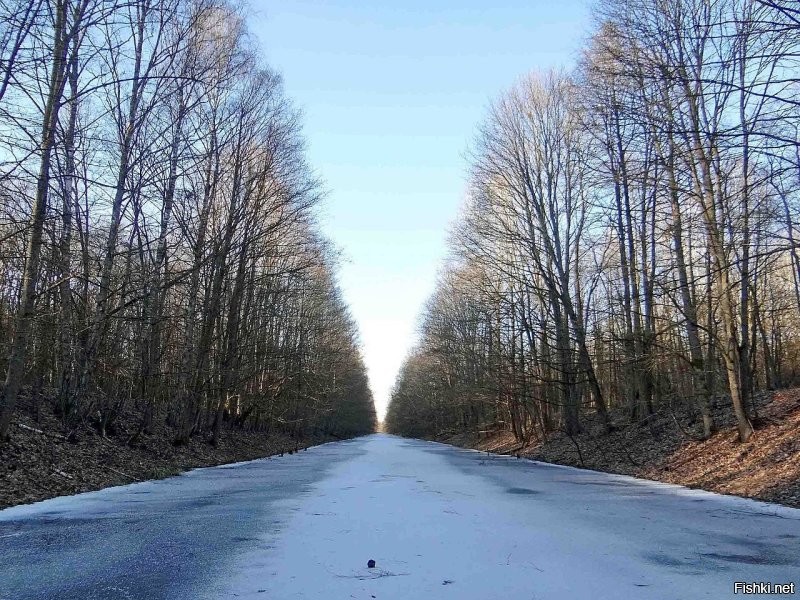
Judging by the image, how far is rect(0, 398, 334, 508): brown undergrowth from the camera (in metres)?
8.57

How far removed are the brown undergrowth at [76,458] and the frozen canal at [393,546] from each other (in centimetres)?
73

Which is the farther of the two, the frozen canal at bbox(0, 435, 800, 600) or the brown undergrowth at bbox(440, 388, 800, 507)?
the brown undergrowth at bbox(440, 388, 800, 507)

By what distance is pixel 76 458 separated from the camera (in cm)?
1098

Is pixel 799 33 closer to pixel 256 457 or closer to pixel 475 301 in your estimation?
pixel 256 457

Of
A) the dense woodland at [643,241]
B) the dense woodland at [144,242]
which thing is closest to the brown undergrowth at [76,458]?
the dense woodland at [144,242]

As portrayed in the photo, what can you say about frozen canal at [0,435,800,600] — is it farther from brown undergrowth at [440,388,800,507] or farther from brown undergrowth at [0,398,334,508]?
brown undergrowth at [440,388,800,507]

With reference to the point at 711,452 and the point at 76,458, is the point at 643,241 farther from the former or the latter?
the point at 76,458

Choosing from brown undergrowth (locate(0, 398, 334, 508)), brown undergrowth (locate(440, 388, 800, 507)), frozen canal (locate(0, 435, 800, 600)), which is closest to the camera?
frozen canal (locate(0, 435, 800, 600))

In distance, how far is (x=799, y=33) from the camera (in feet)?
22.3

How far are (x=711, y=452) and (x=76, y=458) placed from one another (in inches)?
523

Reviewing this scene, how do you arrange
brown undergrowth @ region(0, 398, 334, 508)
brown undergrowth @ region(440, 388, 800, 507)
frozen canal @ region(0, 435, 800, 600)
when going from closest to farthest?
frozen canal @ region(0, 435, 800, 600)
brown undergrowth @ region(0, 398, 334, 508)
brown undergrowth @ region(440, 388, 800, 507)


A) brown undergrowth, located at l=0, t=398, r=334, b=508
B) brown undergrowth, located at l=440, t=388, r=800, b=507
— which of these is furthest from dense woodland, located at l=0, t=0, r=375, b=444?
brown undergrowth, located at l=440, t=388, r=800, b=507

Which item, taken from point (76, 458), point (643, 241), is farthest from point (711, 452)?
point (76, 458)

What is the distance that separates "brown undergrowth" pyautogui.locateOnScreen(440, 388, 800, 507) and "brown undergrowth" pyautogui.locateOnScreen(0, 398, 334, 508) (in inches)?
425
